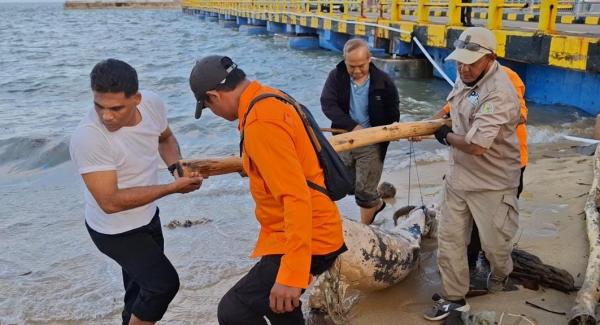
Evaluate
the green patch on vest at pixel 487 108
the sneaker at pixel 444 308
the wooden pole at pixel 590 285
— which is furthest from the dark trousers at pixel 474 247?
the green patch on vest at pixel 487 108

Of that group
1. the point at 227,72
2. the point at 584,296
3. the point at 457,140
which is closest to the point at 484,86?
the point at 457,140

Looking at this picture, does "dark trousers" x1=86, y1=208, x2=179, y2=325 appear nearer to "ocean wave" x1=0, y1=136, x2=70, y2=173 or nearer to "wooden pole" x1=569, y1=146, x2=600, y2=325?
"wooden pole" x1=569, y1=146, x2=600, y2=325

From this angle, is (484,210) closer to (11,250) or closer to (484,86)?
(484,86)

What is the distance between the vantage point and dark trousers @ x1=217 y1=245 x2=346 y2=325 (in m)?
2.48

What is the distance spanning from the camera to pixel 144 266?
3.00 meters

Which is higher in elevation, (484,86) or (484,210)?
(484,86)

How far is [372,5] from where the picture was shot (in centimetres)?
2448

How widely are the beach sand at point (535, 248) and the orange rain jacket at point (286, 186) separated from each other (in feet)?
4.83

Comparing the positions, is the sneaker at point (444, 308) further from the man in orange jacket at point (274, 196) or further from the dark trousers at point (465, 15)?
the dark trousers at point (465, 15)

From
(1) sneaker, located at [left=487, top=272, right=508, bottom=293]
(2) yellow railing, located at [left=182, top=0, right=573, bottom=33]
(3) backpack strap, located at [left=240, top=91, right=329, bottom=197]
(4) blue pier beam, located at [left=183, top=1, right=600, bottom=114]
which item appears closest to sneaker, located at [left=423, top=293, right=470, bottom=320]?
(1) sneaker, located at [left=487, top=272, right=508, bottom=293]

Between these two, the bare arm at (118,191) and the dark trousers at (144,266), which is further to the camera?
the dark trousers at (144,266)

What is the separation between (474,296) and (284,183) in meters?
2.14

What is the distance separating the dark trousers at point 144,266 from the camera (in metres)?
2.99

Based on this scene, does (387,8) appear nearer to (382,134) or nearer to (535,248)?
(535,248)
